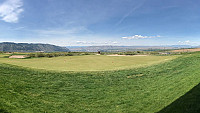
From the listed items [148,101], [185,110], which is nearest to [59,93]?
[148,101]

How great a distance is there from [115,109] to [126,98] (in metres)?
2.01

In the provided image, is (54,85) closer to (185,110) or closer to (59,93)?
(59,93)

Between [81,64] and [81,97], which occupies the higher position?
[81,64]

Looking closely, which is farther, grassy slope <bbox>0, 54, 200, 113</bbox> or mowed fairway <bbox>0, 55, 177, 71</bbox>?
mowed fairway <bbox>0, 55, 177, 71</bbox>

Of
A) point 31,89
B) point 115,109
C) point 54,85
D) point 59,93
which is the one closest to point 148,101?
point 115,109

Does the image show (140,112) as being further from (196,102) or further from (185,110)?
(196,102)

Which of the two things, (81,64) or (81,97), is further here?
(81,64)

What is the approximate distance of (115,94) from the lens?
10.7 metres

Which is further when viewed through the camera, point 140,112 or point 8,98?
point 140,112

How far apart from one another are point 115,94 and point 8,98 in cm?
A: 846

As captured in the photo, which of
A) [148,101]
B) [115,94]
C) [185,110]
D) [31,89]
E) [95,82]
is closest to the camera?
[185,110]

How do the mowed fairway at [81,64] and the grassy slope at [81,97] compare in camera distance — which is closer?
the grassy slope at [81,97]

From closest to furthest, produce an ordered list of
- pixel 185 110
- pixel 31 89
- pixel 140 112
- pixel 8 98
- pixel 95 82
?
pixel 185 110, pixel 8 98, pixel 140 112, pixel 31 89, pixel 95 82

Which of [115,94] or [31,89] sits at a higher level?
[31,89]
